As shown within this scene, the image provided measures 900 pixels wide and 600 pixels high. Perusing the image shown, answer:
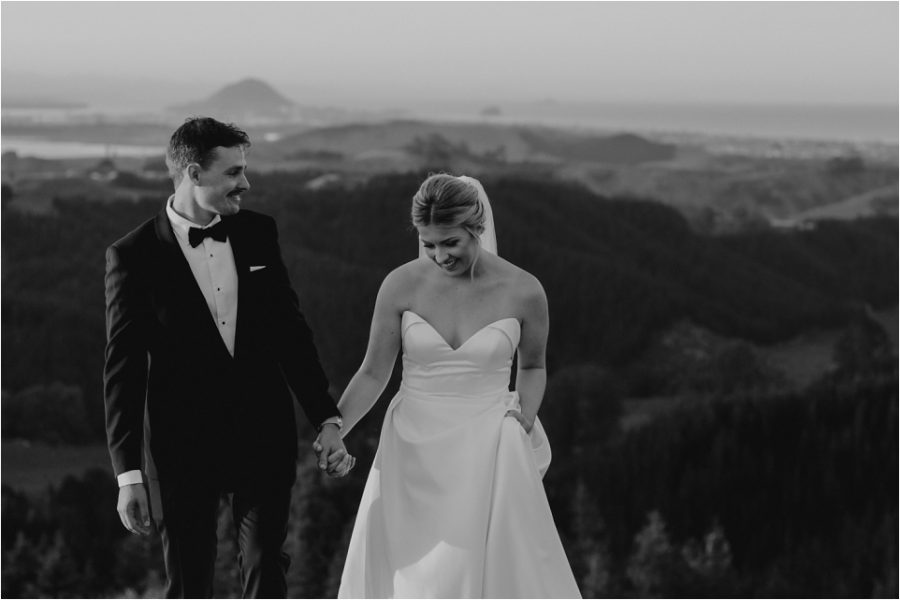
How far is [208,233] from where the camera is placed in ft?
13.7

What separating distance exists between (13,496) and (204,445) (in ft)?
250

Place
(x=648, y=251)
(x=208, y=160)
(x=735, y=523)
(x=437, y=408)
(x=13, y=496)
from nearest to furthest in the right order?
1. (x=208, y=160)
2. (x=437, y=408)
3. (x=13, y=496)
4. (x=735, y=523)
5. (x=648, y=251)

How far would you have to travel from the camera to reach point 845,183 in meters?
152

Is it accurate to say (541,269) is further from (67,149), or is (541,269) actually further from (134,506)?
(134,506)

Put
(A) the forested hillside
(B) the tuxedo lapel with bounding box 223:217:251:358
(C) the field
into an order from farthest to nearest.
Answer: (C) the field → (A) the forested hillside → (B) the tuxedo lapel with bounding box 223:217:251:358

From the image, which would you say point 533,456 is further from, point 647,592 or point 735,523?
point 735,523

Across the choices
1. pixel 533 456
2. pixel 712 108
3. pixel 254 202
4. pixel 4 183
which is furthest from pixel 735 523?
pixel 712 108

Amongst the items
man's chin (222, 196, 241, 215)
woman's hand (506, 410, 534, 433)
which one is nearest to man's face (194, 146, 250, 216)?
man's chin (222, 196, 241, 215)

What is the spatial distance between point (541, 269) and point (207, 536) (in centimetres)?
10669

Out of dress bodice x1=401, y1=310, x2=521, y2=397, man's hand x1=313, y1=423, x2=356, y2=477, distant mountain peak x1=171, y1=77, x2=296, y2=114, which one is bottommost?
man's hand x1=313, y1=423, x2=356, y2=477

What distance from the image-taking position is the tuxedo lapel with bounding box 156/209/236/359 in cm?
410

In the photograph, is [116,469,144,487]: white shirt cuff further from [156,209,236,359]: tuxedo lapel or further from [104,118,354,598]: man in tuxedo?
[156,209,236,359]: tuxedo lapel

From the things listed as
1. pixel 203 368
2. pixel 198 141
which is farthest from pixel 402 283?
pixel 198 141

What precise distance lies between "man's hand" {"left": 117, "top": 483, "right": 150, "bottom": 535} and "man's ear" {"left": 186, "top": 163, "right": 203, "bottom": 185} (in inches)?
40.9
